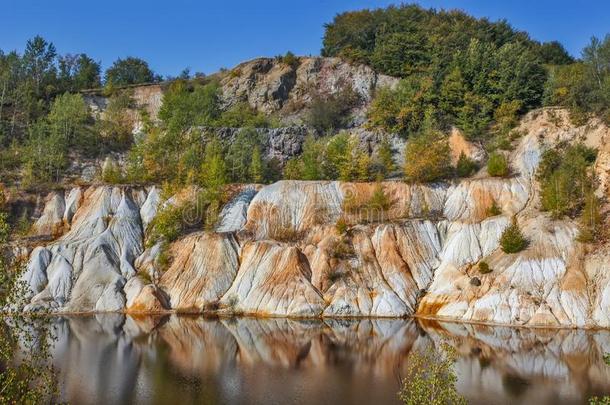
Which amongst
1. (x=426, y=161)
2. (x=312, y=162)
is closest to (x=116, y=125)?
(x=312, y=162)

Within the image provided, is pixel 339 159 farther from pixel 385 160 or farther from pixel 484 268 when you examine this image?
pixel 484 268

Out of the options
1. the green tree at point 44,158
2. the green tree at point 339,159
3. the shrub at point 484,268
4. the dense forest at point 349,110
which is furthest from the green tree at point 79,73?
the shrub at point 484,268

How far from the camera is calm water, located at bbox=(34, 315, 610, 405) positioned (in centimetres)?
2881

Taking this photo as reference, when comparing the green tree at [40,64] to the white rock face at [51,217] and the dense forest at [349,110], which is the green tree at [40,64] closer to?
the dense forest at [349,110]

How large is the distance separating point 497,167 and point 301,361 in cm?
4016

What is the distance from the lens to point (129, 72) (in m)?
117

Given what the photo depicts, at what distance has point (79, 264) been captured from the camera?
6028cm

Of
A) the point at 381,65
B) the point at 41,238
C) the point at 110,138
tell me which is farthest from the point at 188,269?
the point at 381,65

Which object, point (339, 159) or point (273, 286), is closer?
point (273, 286)

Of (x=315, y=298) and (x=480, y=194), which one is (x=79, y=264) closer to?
(x=315, y=298)

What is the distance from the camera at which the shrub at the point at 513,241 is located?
54438mm

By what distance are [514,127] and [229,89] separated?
1912 inches

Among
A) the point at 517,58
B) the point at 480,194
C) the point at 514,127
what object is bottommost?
the point at 480,194

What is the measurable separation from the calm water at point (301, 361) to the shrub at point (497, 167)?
78.0 feet
